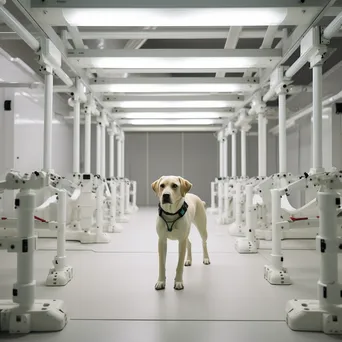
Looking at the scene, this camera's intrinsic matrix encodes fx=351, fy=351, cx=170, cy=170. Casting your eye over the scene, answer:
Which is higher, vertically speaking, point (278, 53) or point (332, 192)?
point (278, 53)

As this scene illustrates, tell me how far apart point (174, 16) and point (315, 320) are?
7.72 feet

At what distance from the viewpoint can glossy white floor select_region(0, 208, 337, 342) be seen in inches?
79.6

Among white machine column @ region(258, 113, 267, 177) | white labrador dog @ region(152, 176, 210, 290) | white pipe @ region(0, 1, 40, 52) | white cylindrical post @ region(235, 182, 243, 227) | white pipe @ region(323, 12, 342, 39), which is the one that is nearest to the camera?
white pipe @ region(0, 1, 40, 52)

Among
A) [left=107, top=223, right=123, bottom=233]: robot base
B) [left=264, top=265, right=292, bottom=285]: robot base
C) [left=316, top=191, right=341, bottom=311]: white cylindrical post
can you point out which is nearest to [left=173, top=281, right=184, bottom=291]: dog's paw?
[left=264, top=265, right=292, bottom=285]: robot base

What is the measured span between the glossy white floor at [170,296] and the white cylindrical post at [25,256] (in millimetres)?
211

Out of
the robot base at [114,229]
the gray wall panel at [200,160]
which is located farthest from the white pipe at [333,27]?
the gray wall panel at [200,160]

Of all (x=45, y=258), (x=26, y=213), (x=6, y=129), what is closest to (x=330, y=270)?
(x=26, y=213)

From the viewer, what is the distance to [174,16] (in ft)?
9.04

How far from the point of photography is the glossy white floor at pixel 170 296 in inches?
79.6

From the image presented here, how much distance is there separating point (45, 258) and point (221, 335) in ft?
8.57

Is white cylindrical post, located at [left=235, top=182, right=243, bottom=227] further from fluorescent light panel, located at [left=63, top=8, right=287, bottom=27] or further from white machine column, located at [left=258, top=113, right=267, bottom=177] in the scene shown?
fluorescent light panel, located at [left=63, top=8, right=287, bottom=27]

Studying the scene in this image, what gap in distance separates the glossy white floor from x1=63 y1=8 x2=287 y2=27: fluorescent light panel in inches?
84.9

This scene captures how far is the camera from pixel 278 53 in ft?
11.9

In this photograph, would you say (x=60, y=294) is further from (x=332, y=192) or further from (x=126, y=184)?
(x=126, y=184)
